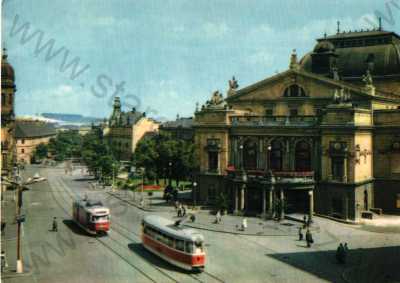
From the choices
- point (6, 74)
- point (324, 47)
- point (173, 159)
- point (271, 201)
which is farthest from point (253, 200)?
point (6, 74)

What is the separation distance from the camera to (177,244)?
3072 cm

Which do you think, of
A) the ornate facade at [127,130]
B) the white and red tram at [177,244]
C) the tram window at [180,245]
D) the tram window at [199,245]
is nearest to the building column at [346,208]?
the white and red tram at [177,244]

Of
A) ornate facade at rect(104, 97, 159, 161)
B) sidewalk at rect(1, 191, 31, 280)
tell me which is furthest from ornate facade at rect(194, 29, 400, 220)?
ornate facade at rect(104, 97, 159, 161)

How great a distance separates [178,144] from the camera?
71.9 m

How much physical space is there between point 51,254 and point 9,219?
689 inches

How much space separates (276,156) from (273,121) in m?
4.21

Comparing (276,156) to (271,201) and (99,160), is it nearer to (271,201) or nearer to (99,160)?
(271,201)

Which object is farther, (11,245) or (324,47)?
(324,47)

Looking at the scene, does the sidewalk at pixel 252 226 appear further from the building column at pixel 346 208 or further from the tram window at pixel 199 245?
the tram window at pixel 199 245

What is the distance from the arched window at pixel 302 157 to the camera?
52.7 meters

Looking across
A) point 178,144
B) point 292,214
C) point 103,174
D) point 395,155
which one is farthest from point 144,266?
point 103,174

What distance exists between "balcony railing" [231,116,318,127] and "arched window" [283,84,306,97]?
5.26 metres

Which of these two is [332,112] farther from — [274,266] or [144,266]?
[144,266]

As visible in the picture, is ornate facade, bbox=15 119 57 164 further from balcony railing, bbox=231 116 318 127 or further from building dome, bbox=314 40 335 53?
building dome, bbox=314 40 335 53
